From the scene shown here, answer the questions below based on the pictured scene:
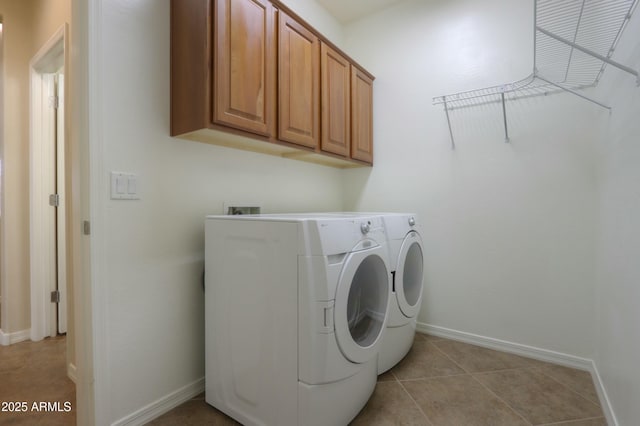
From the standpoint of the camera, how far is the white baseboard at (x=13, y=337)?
6.61ft

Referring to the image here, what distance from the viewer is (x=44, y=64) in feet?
6.56

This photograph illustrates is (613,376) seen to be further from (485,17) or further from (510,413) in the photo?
(485,17)

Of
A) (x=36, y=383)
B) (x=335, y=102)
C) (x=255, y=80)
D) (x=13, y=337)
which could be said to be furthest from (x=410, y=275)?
(x=13, y=337)

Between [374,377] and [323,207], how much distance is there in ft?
4.69

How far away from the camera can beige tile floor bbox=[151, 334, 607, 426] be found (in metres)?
1.34

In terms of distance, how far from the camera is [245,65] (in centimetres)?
142

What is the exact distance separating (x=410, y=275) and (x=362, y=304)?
608 millimetres

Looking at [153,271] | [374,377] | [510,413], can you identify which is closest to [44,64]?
[153,271]

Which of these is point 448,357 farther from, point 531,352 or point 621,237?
point 621,237

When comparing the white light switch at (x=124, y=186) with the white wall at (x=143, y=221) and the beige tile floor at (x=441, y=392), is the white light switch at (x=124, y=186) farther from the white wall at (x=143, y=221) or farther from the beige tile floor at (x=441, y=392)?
the beige tile floor at (x=441, y=392)

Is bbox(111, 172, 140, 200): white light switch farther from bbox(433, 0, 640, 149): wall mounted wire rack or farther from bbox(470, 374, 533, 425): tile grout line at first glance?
bbox(470, 374, 533, 425): tile grout line

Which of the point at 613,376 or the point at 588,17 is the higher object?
the point at 588,17

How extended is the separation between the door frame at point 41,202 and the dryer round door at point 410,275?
8.20ft

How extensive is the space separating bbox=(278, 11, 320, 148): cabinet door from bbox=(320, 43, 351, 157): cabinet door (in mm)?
59
